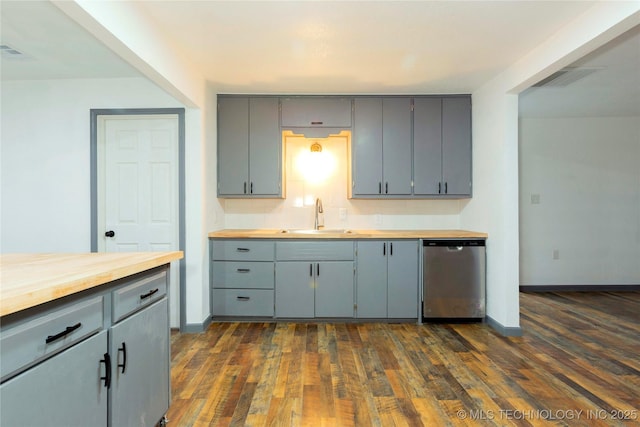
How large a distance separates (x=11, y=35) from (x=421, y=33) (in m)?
2.95

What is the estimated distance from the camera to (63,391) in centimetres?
109

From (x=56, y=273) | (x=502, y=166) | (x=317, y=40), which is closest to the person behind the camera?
(x=56, y=273)

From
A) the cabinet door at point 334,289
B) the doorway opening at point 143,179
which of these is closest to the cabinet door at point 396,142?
the cabinet door at point 334,289

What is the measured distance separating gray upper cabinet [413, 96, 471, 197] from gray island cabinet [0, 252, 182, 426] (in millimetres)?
2754

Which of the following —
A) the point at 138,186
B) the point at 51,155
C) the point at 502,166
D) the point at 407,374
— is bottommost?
the point at 407,374

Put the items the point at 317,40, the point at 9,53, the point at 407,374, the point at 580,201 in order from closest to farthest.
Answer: the point at 407,374
the point at 317,40
the point at 9,53
the point at 580,201

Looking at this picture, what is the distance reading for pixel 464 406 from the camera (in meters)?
1.99

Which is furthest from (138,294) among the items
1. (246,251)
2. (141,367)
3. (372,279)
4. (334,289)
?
(372,279)

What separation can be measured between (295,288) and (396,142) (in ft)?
6.17

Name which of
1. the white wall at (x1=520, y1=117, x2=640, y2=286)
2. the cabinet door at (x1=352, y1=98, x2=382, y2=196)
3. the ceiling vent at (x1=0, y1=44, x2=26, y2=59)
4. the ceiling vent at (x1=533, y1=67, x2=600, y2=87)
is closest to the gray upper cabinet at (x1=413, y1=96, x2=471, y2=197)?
the cabinet door at (x1=352, y1=98, x2=382, y2=196)

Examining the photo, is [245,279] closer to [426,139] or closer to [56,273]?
[56,273]

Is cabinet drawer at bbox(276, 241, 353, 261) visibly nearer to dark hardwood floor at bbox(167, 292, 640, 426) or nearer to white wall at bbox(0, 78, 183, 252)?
dark hardwood floor at bbox(167, 292, 640, 426)

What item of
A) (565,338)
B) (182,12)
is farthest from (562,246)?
(182,12)

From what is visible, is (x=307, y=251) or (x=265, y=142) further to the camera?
(x=265, y=142)
